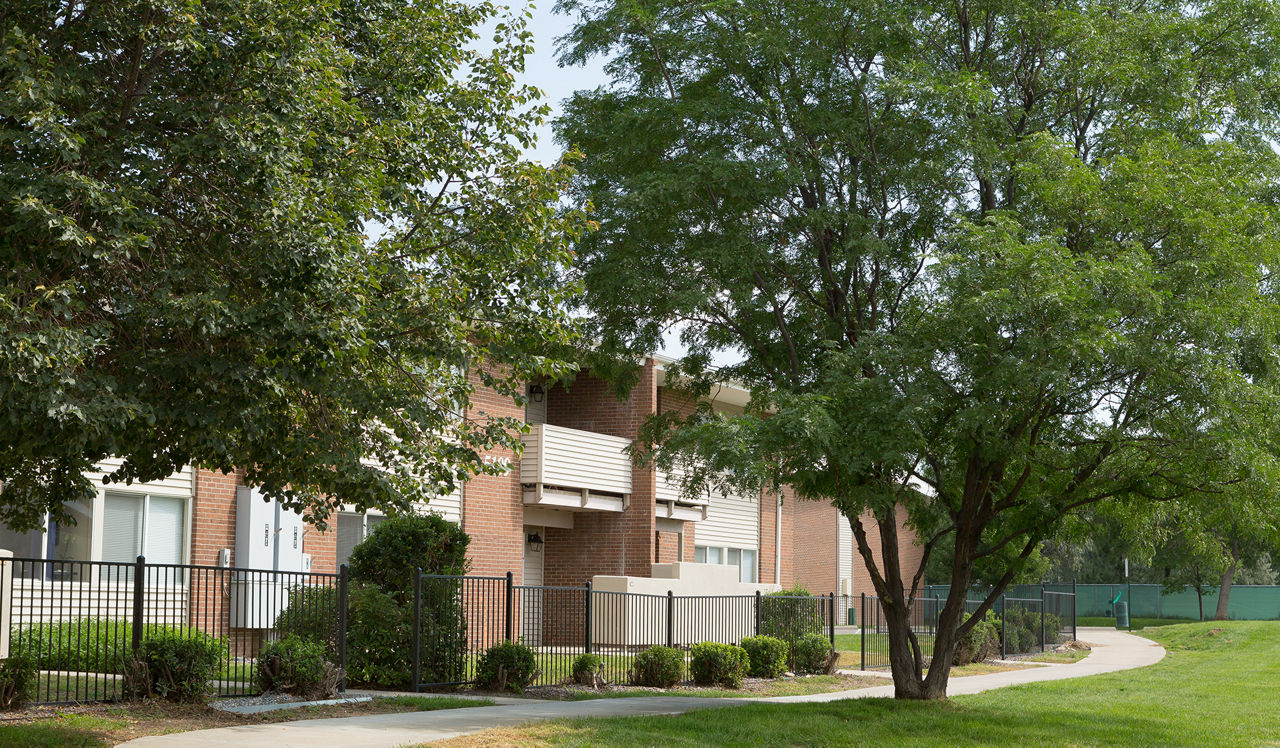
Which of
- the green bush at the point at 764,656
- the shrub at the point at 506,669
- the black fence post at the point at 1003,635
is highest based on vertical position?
the shrub at the point at 506,669

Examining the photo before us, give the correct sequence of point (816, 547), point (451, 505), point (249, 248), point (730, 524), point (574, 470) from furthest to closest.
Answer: point (816, 547) < point (730, 524) < point (574, 470) < point (451, 505) < point (249, 248)

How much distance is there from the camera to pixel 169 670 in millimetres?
13109

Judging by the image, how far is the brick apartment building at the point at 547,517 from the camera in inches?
757

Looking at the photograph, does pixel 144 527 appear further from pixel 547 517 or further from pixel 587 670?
pixel 547 517

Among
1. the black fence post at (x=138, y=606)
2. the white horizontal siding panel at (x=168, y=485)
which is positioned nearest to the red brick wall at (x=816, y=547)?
the white horizontal siding panel at (x=168, y=485)

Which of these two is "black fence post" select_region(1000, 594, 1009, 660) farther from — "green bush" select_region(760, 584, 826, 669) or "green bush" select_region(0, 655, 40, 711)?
"green bush" select_region(0, 655, 40, 711)

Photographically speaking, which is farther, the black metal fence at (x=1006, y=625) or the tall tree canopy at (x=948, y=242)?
the black metal fence at (x=1006, y=625)

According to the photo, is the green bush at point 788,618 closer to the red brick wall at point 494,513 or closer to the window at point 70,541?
the red brick wall at point 494,513

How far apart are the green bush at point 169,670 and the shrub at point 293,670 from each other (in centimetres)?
127

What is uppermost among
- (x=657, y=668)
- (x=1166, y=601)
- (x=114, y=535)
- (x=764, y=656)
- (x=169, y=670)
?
(x=114, y=535)

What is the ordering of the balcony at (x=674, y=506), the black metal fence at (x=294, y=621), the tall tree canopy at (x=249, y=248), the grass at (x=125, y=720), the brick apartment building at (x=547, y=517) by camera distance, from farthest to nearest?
the balcony at (x=674, y=506), the brick apartment building at (x=547, y=517), the black metal fence at (x=294, y=621), the grass at (x=125, y=720), the tall tree canopy at (x=249, y=248)

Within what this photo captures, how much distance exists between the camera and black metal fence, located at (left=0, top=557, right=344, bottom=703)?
42.9 ft

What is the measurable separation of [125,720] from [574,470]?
1655cm

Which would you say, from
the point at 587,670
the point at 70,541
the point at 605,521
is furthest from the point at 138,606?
the point at 605,521
